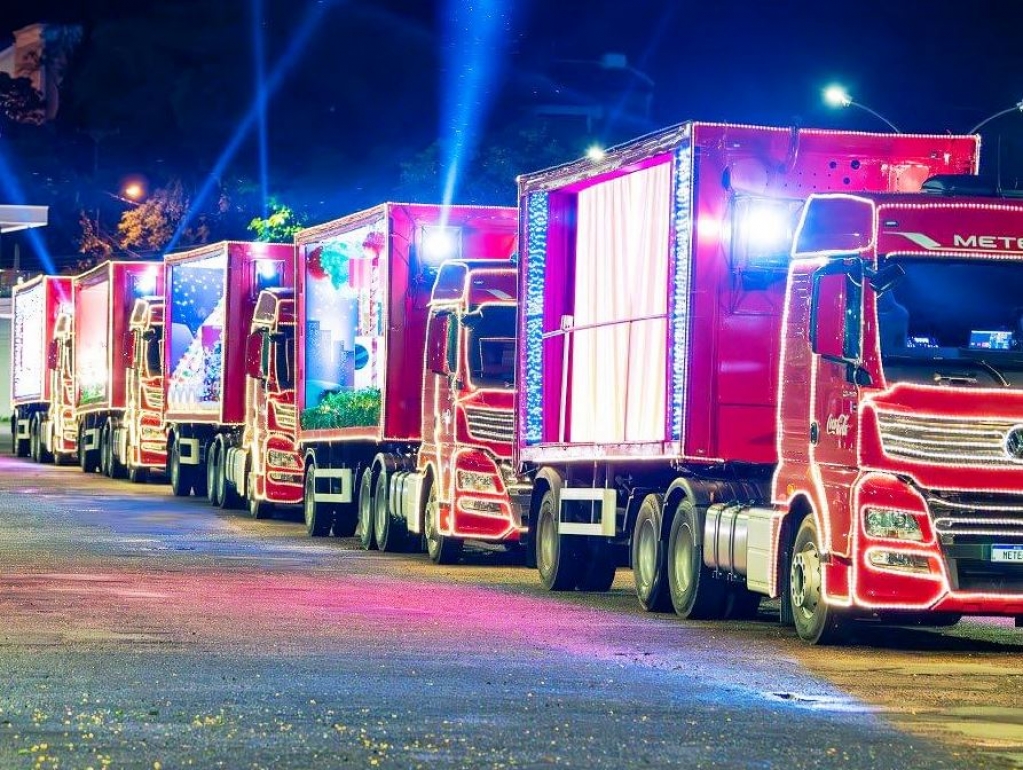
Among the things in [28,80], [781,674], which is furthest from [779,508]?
[28,80]

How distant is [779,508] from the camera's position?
16766 mm

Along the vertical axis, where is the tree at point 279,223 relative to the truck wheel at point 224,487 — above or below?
above

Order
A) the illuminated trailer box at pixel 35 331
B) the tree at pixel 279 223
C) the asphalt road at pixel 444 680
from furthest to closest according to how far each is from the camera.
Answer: the tree at pixel 279 223, the illuminated trailer box at pixel 35 331, the asphalt road at pixel 444 680

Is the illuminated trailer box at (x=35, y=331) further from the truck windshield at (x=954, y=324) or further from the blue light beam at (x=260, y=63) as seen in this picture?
the truck windshield at (x=954, y=324)

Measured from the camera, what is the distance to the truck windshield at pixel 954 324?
1539cm

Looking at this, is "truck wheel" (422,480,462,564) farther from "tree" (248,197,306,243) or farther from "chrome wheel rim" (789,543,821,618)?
"tree" (248,197,306,243)

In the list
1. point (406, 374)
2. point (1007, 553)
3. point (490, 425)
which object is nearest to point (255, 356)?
point (406, 374)

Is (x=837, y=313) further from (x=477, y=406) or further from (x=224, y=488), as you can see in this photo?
(x=224, y=488)

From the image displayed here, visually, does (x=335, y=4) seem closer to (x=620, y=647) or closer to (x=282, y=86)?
(x=282, y=86)

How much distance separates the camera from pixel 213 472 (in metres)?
36.7

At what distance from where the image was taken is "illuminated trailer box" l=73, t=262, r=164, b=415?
45.1 meters

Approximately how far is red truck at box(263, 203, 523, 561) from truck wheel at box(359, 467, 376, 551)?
0.09ft

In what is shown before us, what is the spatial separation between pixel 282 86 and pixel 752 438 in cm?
4108

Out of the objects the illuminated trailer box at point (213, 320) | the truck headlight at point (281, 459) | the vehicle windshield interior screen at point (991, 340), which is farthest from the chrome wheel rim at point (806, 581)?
the illuminated trailer box at point (213, 320)
